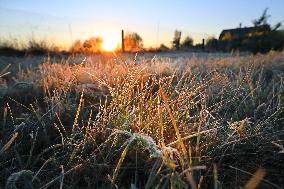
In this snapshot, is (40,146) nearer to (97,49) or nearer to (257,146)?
(257,146)

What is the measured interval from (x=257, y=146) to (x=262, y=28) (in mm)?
19767

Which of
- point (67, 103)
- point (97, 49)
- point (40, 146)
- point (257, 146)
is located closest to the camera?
point (257, 146)

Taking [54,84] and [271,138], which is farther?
[54,84]

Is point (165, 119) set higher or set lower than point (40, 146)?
higher

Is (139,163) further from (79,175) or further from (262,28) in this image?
(262,28)

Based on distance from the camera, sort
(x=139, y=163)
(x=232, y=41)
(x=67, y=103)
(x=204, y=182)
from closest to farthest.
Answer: (x=204, y=182), (x=139, y=163), (x=67, y=103), (x=232, y=41)

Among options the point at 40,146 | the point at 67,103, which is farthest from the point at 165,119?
the point at 67,103

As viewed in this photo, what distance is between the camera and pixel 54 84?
3598 mm

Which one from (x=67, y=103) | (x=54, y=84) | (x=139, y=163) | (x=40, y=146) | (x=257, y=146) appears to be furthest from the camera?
(x=54, y=84)

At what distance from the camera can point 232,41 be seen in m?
23.5

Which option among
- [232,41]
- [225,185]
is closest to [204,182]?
[225,185]

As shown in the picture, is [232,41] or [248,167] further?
[232,41]

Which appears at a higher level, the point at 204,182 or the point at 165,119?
the point at 165,119

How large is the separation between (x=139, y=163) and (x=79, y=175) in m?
0.29
